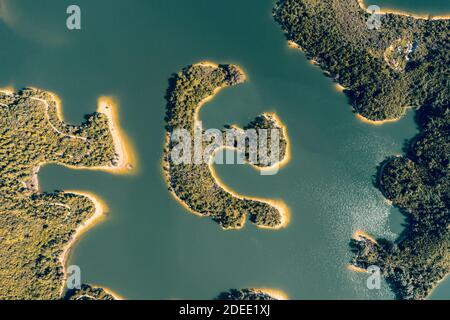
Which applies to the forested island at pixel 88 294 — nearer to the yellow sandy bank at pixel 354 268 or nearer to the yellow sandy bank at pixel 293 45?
the yellow sandy bank at pixel 354 268

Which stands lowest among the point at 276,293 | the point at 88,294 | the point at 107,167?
the point at 276,293

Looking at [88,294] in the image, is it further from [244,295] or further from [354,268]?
[354,268]

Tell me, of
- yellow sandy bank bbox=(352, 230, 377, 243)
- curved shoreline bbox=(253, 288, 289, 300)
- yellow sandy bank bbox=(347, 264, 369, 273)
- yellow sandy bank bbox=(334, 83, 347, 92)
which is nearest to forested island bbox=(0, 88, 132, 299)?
curved shoreline bbox=(253, 288, 289, 300)

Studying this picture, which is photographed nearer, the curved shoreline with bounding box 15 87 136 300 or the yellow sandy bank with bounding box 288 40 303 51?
the curved shoreline with bounding box 15 87 136 300

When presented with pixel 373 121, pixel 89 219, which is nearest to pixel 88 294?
pixel 89 219

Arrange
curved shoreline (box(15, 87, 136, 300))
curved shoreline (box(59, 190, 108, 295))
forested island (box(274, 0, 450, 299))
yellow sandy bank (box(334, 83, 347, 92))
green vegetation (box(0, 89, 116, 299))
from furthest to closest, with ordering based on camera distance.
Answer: yellow sandy bank (box(334, 83, 347, 92)), curved shoreline (box(15, 87, 136, 300)), curved shoreline (box(59, 190, 108, 295)), forested island (box(274, 0, 450, 299)), green vegetation (box(0, 89, 116, 299))

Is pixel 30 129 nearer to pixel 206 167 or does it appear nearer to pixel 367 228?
pixel 206 167

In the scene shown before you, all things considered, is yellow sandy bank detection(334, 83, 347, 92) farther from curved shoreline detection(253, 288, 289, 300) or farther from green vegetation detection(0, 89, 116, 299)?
green vegetation detection(0, 89, 116, 299)

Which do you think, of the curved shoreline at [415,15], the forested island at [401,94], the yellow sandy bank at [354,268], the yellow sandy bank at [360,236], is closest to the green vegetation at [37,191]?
the forested island at [401,94]
